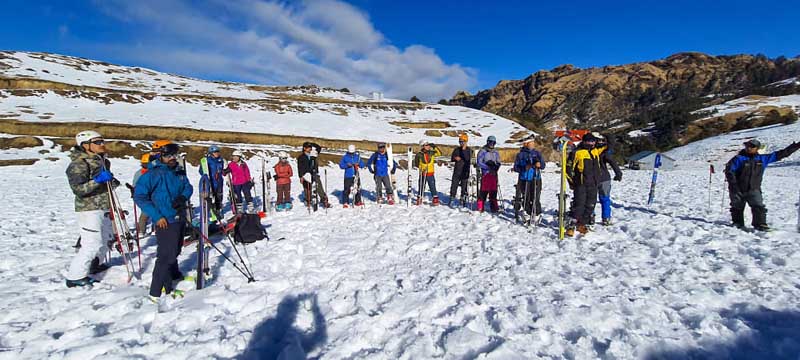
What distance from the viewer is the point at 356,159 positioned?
11.5 m

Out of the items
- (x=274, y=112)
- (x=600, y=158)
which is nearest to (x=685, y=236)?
(x=600, y=158)

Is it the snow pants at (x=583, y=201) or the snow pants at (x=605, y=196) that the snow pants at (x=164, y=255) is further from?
the snow pants at (x=605, y=196)

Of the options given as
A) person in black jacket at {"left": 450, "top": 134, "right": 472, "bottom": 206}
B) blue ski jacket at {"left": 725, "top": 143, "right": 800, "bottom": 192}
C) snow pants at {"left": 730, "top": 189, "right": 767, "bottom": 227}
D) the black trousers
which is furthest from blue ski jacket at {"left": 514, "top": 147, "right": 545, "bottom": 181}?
snow pants at {"left": 730, "top": 189, "right": 767, "bottom": 227}

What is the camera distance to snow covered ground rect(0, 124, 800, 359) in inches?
131

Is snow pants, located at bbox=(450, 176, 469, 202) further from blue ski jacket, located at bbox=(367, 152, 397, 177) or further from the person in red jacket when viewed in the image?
the person in red jacket

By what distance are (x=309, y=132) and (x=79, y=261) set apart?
33996 millimetres

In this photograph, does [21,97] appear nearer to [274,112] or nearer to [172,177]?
[274,112]

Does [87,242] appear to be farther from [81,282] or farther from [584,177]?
[584,177]

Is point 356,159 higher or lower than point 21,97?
lower

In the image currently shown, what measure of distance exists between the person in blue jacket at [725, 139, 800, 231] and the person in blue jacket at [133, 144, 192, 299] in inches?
399

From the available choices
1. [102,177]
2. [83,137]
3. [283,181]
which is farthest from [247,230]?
[283,181]

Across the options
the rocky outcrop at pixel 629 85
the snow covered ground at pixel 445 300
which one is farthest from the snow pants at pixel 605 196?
the rocky outcrop at pixel 629 85

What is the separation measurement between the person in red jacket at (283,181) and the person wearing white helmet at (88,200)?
5.86 meters

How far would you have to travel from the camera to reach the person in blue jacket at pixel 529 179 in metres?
8.33
